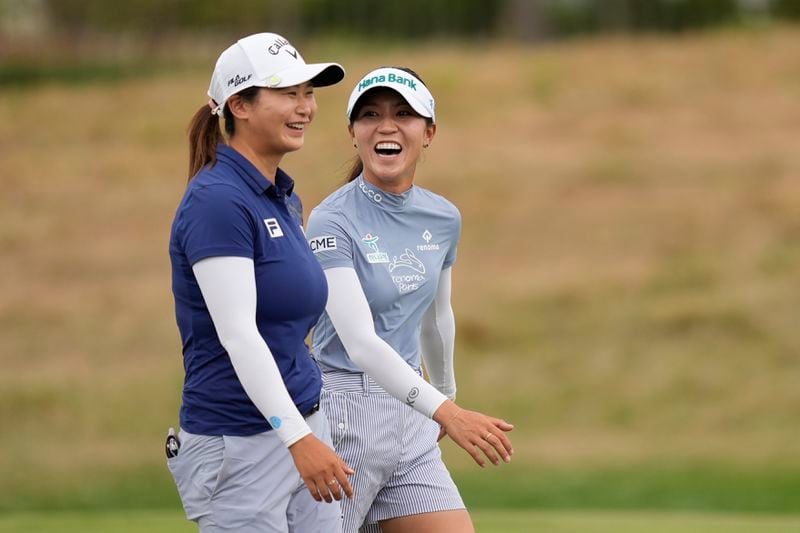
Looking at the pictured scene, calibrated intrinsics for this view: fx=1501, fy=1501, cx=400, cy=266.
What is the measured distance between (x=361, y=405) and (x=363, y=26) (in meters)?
23.2

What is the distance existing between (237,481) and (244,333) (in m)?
0.39

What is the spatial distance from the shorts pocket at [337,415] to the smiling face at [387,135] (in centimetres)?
61

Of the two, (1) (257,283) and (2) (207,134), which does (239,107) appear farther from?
(1) (257,283)

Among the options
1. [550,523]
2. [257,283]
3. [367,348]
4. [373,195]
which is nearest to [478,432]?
[367,348]

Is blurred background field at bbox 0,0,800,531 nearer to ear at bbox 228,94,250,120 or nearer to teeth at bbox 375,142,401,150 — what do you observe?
teeth at bbox 375,142,401,150

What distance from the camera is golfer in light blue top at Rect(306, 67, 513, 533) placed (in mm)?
4152

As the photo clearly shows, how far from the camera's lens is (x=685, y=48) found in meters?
25.3

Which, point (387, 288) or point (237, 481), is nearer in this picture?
point (237, 481)

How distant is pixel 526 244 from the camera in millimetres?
20188

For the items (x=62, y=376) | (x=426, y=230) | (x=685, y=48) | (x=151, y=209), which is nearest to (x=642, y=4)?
(x=685, y=48)

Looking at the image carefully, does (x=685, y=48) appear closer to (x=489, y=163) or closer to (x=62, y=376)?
(x=489, y=163)

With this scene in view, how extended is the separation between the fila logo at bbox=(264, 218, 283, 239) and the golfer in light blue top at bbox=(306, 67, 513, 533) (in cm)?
49

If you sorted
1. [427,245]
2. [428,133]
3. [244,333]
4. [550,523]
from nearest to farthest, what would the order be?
[244,333], [427,245], [428,133], [550,523]

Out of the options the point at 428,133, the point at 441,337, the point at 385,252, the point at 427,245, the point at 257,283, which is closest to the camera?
the point at 257,283
